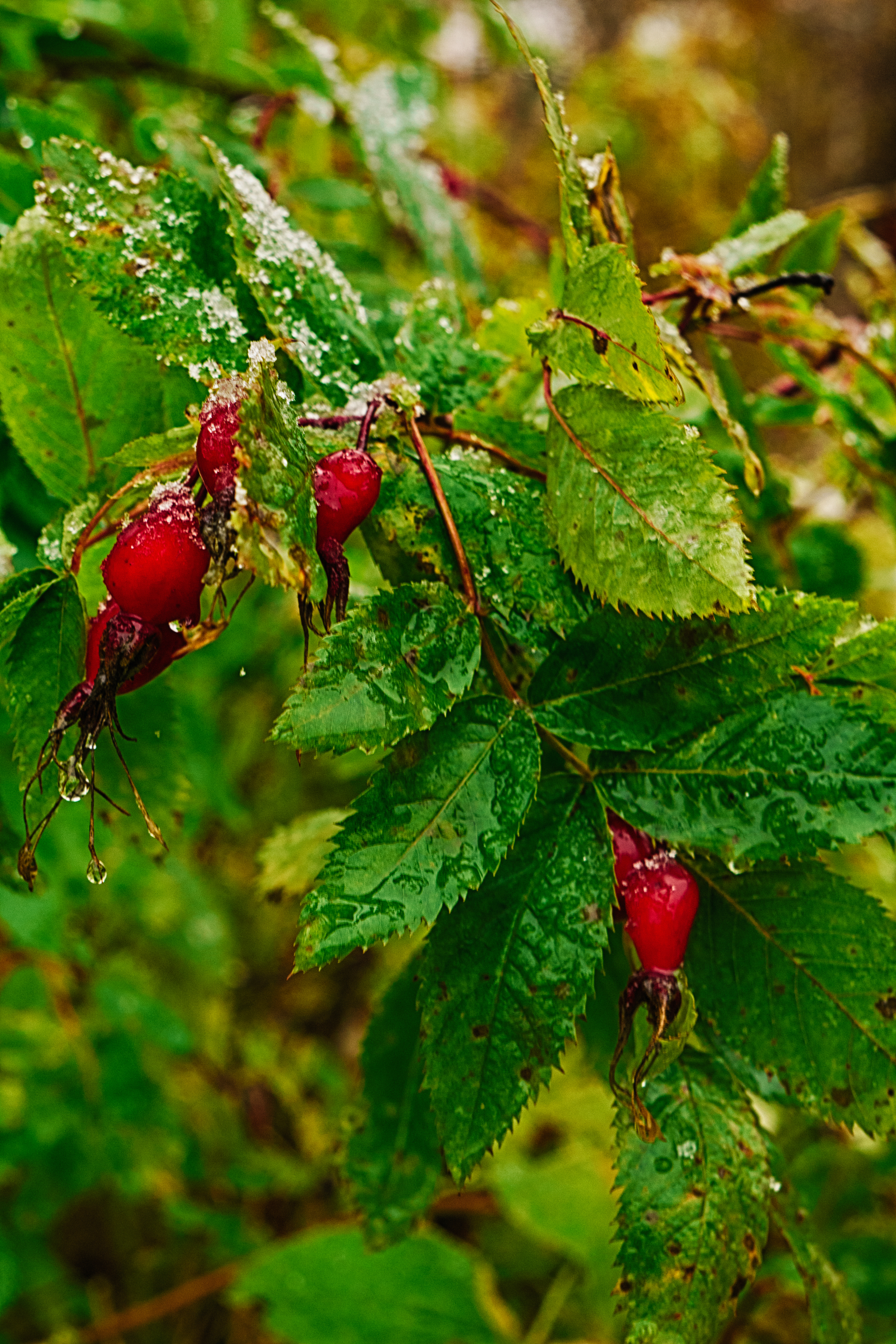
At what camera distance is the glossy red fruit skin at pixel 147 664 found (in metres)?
0.47

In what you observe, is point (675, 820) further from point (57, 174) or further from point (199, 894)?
point (199, 894)

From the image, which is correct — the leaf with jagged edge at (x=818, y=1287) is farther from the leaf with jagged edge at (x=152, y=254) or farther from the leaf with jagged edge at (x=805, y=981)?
the leaf with jagged edge at (x=152, y=254)

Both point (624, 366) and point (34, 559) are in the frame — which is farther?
point (34, 559)

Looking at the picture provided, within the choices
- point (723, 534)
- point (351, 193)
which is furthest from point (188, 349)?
point (351, 193)

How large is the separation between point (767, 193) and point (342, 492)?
2.09 feet

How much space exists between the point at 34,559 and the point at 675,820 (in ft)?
1.66

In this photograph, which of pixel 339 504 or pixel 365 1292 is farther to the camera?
pixel 365 1292

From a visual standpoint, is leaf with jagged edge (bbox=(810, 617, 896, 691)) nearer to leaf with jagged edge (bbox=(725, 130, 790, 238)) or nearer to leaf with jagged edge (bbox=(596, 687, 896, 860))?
leaf with jagged edge (bbox=(596, 687, 896, 860))

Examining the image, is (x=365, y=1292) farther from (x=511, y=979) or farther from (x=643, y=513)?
(x=643, y=513)

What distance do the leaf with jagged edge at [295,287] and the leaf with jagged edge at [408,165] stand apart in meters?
0.46

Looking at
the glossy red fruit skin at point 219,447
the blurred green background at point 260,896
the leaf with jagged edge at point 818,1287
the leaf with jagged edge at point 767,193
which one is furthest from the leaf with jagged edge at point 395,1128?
the leaf with jagged edge at point 767,193

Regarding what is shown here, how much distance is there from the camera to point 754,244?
2.30ft

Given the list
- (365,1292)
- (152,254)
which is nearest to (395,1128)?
(152,254)

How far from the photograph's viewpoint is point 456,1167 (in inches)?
18.2
